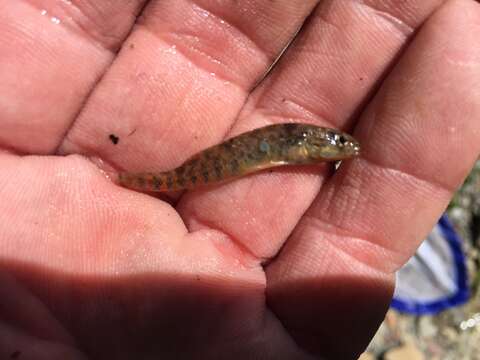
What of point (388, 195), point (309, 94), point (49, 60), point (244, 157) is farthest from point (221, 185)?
point (49, 60)

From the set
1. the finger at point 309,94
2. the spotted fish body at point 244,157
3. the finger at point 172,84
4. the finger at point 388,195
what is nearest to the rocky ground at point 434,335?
the finger at point 388,195

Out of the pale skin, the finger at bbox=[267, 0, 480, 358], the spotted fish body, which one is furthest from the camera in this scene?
the spotted fish body

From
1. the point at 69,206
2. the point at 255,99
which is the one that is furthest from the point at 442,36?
the point at 69,206

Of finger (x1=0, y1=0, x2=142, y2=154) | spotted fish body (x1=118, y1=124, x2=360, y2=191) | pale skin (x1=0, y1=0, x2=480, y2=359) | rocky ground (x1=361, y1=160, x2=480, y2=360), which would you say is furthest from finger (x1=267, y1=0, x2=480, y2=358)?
finger (x1=0, y1=0, x2=142, y2=154)

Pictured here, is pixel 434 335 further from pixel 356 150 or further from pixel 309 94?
pixel 309 94

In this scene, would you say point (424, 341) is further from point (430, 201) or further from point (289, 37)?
point (289, 37)

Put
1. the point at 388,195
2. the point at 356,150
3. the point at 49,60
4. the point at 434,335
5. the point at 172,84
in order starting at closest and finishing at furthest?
the point at 388,195 → the point at 356,150 → the point at 49,60 → the point at 172,84 → the point at 434,335

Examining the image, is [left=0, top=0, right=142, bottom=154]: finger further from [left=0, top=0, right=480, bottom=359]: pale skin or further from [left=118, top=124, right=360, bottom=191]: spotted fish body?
[left=118, top=124, right=360, bottom=191]: spotted fish body
